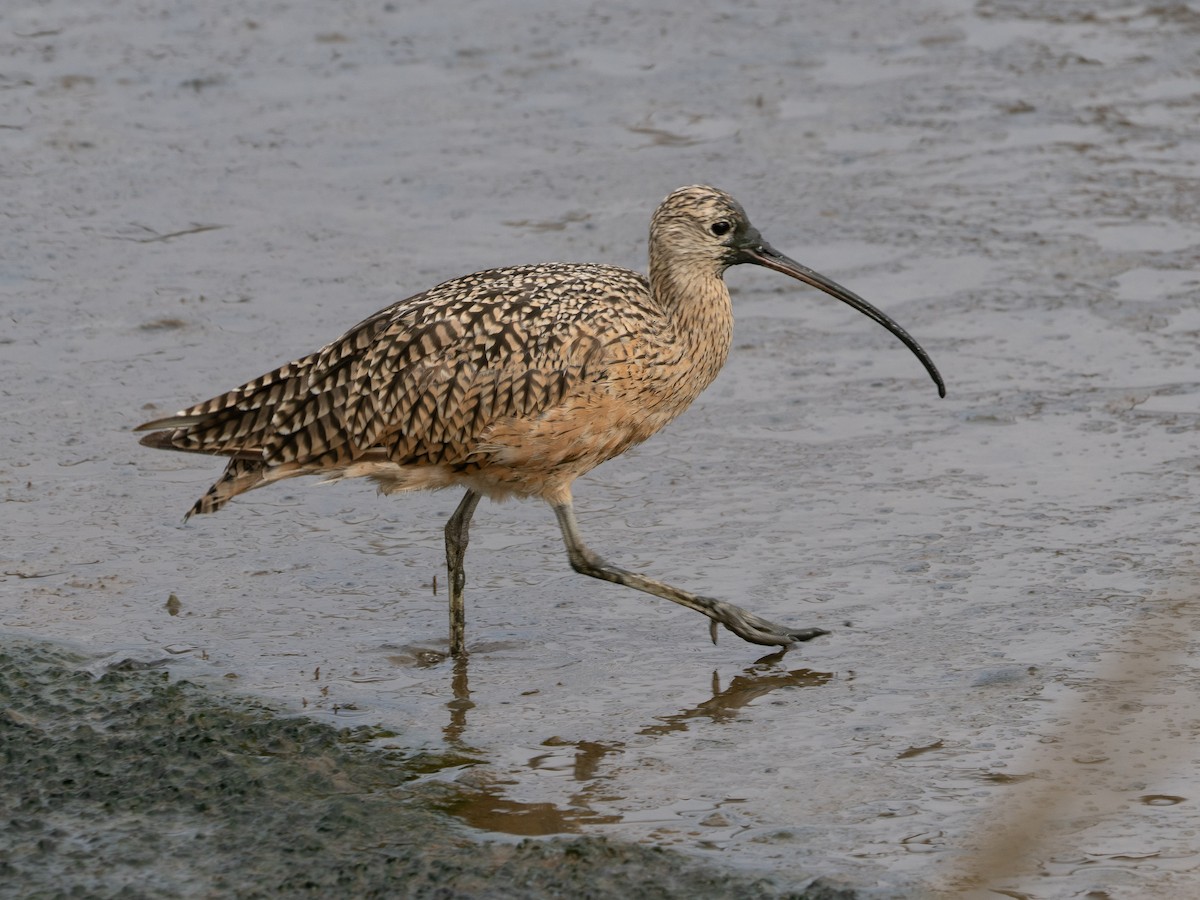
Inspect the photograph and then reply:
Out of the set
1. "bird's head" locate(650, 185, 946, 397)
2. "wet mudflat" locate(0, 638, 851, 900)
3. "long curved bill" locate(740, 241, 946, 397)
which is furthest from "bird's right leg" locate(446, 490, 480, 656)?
"long curved bill" locate(740, 241, 946, 397)

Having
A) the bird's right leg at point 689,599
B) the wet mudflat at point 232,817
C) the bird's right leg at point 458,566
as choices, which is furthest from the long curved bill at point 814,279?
the wet mudflat at point 232,817

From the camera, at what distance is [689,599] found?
6.12 metres

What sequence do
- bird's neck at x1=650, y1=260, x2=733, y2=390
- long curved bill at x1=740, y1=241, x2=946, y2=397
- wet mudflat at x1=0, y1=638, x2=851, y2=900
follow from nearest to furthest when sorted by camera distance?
wet mudflat at x1=0, y1=638, x2=851, y2=900, bird's neck at x1=650, y1=260, x2=733, y2=390, long curved bill at x1=740, y1=241, x2=946, y2=397

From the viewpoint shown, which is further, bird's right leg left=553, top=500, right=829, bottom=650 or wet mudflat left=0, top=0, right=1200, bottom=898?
bird's right leg left=553, top=500, right=829, bottom=650

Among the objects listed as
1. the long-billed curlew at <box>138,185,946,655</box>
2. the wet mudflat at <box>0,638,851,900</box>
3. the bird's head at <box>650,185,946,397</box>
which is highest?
the bird's head at <box>650,185,946,397</box>

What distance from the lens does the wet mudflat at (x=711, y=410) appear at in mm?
5375

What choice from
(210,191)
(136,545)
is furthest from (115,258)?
(136,545)

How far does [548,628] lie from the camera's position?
6.40 meters

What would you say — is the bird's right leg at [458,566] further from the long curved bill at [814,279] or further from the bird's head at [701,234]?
the long curved bill at [814,279]

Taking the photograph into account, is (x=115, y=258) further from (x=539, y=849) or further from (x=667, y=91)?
(x=539, y=849)

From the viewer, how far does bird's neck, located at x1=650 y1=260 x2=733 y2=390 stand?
21.0 ft

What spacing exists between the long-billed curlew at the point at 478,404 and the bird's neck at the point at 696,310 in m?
0.03

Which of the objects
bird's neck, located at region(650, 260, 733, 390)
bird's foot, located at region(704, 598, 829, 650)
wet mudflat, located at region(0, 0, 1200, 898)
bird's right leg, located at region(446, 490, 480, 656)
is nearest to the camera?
wet mudflat, located at region(0, 0, 1200, 898)

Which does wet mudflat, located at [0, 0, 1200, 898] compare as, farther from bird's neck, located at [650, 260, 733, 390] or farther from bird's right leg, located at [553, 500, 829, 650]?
bird's neck, located at [650, 260, 733, 390]
